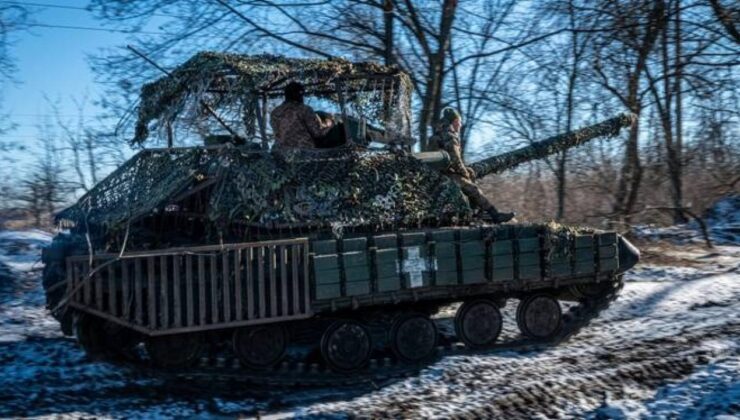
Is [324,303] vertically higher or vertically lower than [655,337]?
higher

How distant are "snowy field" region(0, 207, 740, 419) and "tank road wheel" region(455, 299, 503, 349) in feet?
0.91

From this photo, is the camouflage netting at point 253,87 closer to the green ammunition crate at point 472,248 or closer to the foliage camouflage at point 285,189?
the foliage camouflage at point 285,189

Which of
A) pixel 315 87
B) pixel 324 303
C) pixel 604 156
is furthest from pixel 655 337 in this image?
pixel 604 156

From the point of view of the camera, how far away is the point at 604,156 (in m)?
19.6

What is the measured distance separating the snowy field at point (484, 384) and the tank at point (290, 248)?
1.63 ft

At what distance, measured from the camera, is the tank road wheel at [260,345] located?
8266 millimetres

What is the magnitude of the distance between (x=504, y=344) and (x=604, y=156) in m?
11.6

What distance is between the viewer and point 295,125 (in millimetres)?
8883

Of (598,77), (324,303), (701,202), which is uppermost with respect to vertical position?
(598,77)

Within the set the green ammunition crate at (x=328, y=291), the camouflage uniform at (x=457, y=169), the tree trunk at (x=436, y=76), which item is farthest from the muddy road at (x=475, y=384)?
the tree trunk at (x=436, y=76)

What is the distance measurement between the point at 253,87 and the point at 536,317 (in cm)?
447

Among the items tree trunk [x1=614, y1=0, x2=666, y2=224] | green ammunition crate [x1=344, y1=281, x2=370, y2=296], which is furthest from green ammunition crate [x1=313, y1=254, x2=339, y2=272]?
tree trunk [x1=614, y1=0, x2=666, y2=224]

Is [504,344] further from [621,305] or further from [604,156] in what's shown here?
[604,156]

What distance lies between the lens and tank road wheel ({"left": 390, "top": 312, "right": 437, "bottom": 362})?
28.8ft
